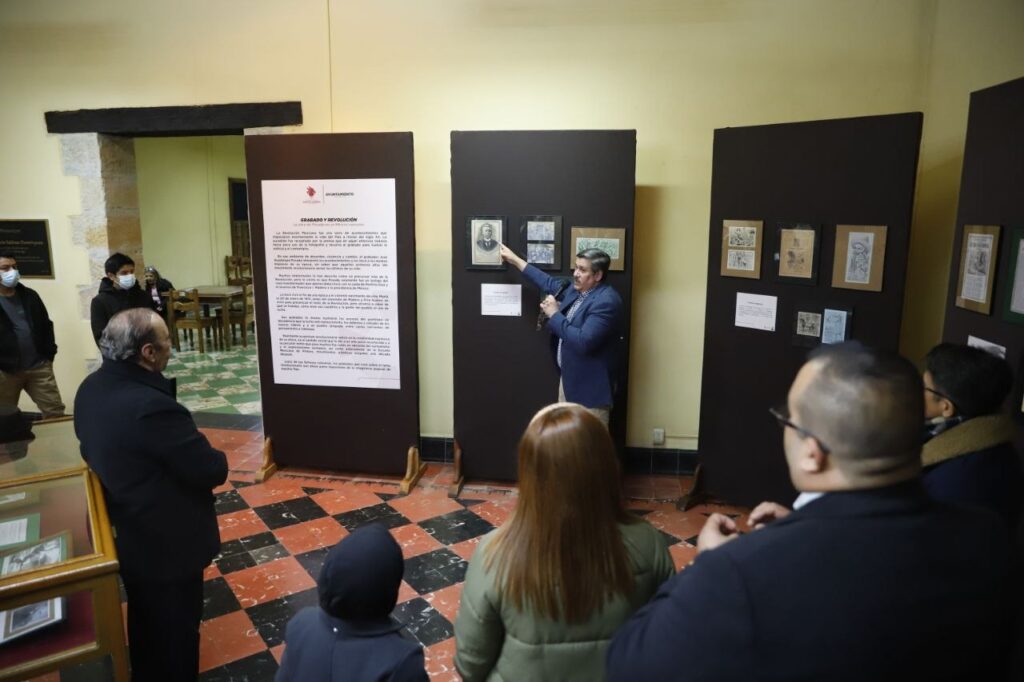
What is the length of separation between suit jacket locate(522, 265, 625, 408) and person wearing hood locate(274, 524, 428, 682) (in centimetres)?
242

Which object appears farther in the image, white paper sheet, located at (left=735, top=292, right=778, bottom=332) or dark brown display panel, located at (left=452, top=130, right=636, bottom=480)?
dark brown display panel, located at (left=452, top=130, right=636, bottom=480)

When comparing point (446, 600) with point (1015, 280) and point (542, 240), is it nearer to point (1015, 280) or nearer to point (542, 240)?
point (542, 240)

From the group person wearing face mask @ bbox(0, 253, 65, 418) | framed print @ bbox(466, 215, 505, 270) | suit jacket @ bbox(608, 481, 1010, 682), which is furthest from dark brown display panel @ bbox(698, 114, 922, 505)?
Answer: person wearing face mask @ bbox(0, 253, 65, 418)

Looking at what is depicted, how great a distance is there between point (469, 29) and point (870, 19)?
251 centimetres

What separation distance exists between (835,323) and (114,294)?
4852 mm

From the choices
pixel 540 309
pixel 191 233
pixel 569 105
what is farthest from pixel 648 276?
pixel 191 233

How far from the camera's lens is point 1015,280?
2531 mm

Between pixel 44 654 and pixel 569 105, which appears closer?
pixel 44 654

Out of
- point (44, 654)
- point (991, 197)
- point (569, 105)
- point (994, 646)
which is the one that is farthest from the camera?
point (569, 105)

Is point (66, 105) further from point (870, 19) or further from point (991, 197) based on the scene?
point (991, 197)

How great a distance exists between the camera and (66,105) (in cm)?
520

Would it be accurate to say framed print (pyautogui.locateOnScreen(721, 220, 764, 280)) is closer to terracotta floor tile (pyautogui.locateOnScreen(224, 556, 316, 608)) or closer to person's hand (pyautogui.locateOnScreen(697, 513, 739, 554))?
person's hand (pyautogui.locateOnScreen(697, 513, 739, 554))

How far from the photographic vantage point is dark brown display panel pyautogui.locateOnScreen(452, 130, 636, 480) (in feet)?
13.1

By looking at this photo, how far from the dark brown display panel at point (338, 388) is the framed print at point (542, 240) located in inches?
29.2
